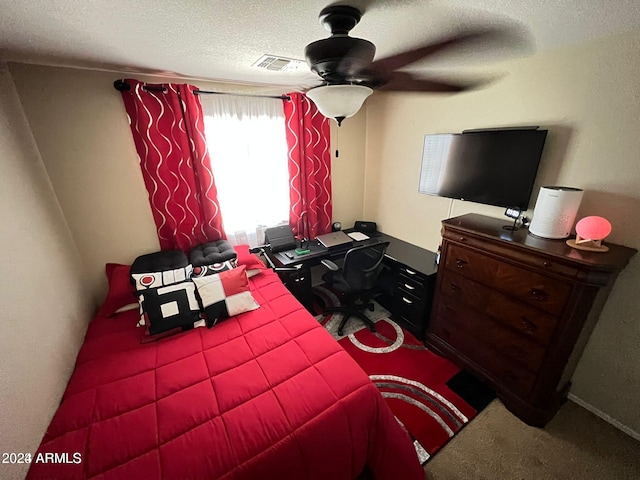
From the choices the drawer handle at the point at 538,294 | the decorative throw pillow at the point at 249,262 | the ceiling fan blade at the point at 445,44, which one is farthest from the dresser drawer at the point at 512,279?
the decorative throw pillow at the point at 249,262

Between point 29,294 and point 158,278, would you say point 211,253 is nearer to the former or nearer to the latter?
point 158,278

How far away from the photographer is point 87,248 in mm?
2098

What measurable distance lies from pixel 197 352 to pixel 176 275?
28.0 inches

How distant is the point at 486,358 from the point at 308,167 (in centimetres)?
232

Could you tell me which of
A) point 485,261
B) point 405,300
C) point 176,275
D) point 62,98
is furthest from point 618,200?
point 62,98

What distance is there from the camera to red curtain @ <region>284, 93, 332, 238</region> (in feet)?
8.43

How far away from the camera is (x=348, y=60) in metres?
0.97

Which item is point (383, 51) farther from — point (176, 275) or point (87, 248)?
point (87, 248)

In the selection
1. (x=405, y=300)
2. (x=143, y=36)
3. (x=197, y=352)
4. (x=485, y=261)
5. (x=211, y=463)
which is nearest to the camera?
(x=211, y=463)

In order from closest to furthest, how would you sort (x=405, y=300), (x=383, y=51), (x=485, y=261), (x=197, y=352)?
(x=383, y=51), (x=197, y=352), (x=485, y=261), (x=405, y=300)

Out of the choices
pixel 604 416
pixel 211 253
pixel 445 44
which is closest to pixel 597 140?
pixel 445 44

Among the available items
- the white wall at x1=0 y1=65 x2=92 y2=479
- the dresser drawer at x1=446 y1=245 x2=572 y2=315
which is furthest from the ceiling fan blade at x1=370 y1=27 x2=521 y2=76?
the white wall at x1=0 y1=65 x2=92 y2=479

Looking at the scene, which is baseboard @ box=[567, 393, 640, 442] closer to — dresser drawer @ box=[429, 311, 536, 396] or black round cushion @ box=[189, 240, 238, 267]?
dresser drawer @ box=[429, 311, 536, 396]

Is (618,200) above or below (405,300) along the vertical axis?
above
